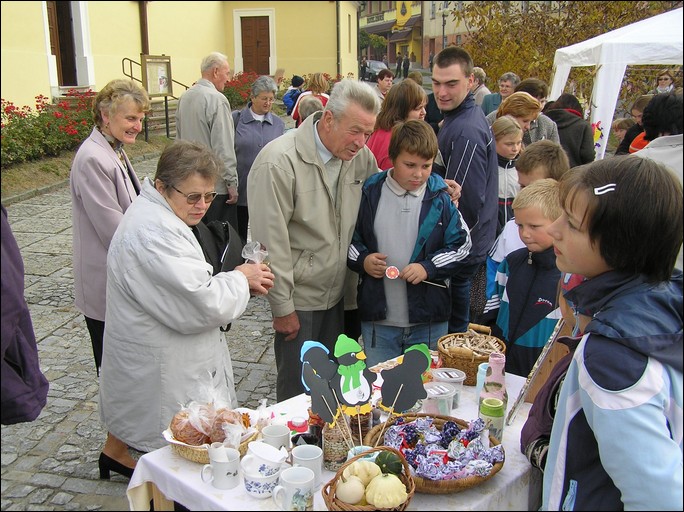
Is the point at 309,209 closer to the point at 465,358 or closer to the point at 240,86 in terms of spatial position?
the point at 465,358

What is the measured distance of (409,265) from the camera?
2.97 meters

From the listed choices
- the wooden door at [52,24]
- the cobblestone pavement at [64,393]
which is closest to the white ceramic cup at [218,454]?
the cobblestone pavement at [64,393]

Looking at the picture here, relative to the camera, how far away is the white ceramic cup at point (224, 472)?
174 cm

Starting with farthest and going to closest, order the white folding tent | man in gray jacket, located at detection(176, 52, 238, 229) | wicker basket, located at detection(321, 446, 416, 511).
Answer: man in gray jacket, located at detection(176, 52, 238, 229), the white folding tent, wicker basket, located at detection(321, 446, 416, 511)

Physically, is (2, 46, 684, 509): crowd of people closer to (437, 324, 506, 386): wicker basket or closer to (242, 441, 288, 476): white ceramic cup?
(437, 324, 506, 386): wicker basket

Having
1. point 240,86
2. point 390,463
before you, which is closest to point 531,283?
point 390,463

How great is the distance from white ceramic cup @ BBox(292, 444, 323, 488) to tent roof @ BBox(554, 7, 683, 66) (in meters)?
3.10

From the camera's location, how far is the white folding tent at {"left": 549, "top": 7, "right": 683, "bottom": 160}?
171 inches

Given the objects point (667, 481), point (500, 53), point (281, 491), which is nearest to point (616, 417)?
point (667, 481)

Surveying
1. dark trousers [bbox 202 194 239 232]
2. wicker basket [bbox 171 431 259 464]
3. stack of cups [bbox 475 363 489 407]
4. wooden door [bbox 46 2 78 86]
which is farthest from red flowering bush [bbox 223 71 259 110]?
wicker basket [bbox 171 431 259 464]

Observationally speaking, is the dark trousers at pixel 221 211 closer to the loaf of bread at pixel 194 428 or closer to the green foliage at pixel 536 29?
the loaf of bread at pixel 194 428

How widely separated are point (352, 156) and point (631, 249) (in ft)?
5.78

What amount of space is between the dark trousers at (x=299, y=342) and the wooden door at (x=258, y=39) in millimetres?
2715

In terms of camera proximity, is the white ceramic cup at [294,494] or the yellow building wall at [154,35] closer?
the yellow building wall at [154,35]
